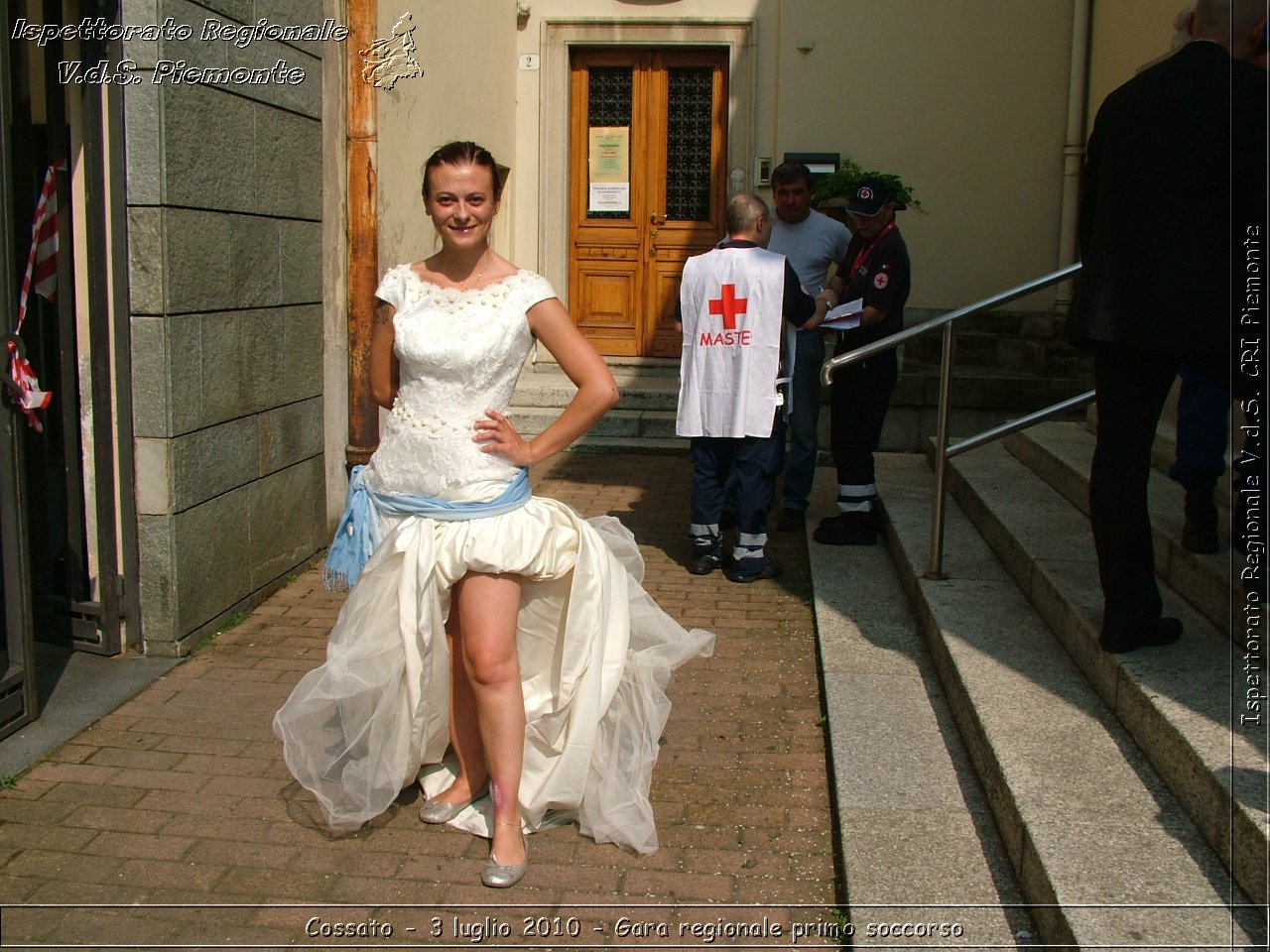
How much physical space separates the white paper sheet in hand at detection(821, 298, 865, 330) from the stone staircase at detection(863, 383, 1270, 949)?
5.26 ft

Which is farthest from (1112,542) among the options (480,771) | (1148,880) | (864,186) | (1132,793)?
(864,186)

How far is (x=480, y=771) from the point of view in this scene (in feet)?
12.5

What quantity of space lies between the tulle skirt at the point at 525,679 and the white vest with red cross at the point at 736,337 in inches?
90.3

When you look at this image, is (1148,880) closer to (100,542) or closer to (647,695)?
(647,695)

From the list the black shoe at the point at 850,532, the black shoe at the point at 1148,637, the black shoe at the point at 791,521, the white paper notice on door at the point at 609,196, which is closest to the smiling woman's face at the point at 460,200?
the black shoe at the point at 1148,637

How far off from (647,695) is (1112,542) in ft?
4.60

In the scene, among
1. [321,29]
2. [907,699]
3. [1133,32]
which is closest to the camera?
[907,699]

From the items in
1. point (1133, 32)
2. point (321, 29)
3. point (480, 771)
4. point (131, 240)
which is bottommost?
point (480, 771)

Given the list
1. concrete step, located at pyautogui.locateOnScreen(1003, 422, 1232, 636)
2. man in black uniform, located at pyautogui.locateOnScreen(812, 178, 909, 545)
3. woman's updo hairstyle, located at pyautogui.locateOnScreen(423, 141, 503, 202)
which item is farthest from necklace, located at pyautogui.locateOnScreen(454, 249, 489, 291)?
man in black uniform, located at pyautogui.locateOnScreen(812, 178, 909, 545)

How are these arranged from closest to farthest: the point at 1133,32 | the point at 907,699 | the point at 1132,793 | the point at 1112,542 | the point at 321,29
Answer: the point at 1132,793 → the point at 1112,542 → the point at 907,699 → the point at 321,29 → the point at 1133,32

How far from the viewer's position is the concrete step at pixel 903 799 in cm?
312

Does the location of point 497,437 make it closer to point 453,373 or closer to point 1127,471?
point 453,373

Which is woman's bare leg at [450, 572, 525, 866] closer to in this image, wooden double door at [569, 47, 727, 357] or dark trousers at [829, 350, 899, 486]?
dark trousers at [829, 350, 899, 486]

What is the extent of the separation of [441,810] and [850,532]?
359 centimetres
